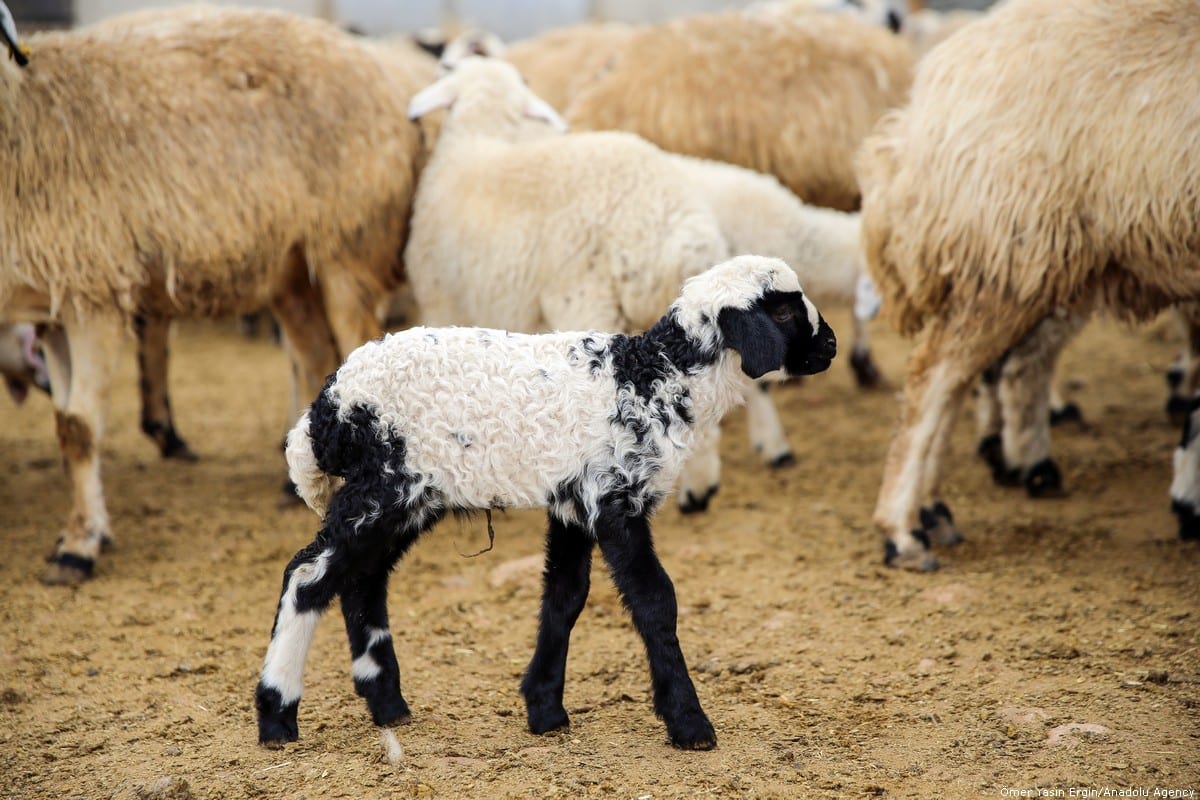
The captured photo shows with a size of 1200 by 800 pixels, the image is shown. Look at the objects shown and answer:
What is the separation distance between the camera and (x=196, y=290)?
580 cm

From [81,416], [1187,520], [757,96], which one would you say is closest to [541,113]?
[757,96]

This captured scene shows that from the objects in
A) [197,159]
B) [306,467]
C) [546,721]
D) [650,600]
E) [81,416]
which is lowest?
[546,721]

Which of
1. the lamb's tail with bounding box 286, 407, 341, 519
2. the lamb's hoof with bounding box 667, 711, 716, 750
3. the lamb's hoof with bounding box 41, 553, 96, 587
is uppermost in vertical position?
the lamb's tail with bounding box 286, 407, 341, 519

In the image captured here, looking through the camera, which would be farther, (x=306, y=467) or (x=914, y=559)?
Answer: (x=914, y=559)

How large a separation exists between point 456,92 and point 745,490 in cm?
266

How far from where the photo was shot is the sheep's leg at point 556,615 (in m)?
3.84

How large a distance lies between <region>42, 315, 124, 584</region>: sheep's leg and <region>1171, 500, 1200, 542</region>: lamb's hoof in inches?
192

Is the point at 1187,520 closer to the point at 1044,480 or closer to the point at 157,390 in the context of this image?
the point at 1044,480

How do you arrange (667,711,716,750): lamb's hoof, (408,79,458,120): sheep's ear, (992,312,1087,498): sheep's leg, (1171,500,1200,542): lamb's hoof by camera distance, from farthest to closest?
(408,79,458,120): sheep's ear < (992,312,1087,498): sheep's leg < (1171,500,1200,542): lamb's hoof < (667,711,716,750): lamb's hoof

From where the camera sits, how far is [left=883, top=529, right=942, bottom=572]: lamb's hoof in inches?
212

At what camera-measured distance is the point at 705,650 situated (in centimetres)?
464

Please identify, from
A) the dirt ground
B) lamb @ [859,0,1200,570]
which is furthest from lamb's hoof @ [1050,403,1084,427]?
lamb @ [859,0,1200,570]

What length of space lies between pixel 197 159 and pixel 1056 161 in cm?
378

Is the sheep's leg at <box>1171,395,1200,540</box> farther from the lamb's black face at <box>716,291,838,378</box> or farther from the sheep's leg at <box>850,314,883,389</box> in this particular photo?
the sheep's leg at <box>850,314,883,389</box>
